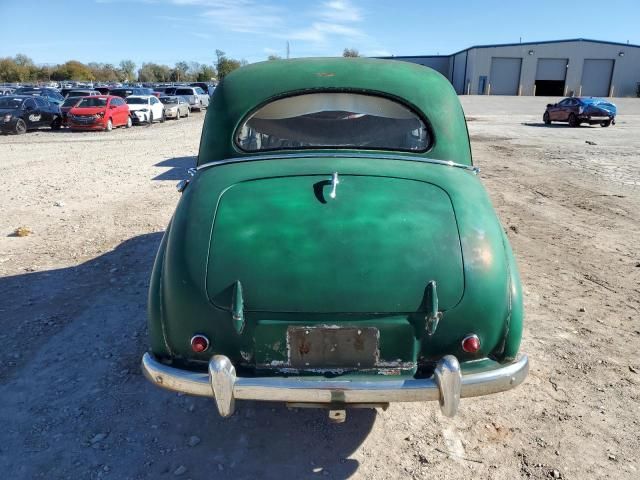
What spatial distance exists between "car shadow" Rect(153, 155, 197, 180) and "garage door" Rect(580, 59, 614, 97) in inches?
2159

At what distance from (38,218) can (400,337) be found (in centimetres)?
652

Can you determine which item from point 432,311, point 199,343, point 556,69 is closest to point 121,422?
point 199,343

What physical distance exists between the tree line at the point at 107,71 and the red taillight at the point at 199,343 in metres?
76.0

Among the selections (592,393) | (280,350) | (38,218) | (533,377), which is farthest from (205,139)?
(38,218)

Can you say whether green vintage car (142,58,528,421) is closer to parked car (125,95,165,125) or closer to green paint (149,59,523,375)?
green paint (149,59,523,375)

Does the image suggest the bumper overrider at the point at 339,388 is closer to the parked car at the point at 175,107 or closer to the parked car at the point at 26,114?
the parked car at the point at 26,114

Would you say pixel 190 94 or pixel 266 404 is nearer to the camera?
pixel 266 404

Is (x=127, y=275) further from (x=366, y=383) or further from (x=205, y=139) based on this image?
(x=366, y=383)

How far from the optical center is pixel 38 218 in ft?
23.6

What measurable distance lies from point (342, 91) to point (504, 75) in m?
59.3

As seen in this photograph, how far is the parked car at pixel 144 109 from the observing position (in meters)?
23.1

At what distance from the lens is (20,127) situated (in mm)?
19188

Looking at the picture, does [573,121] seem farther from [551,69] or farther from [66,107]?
[551,69]

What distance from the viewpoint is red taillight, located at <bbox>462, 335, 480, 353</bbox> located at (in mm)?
2457
